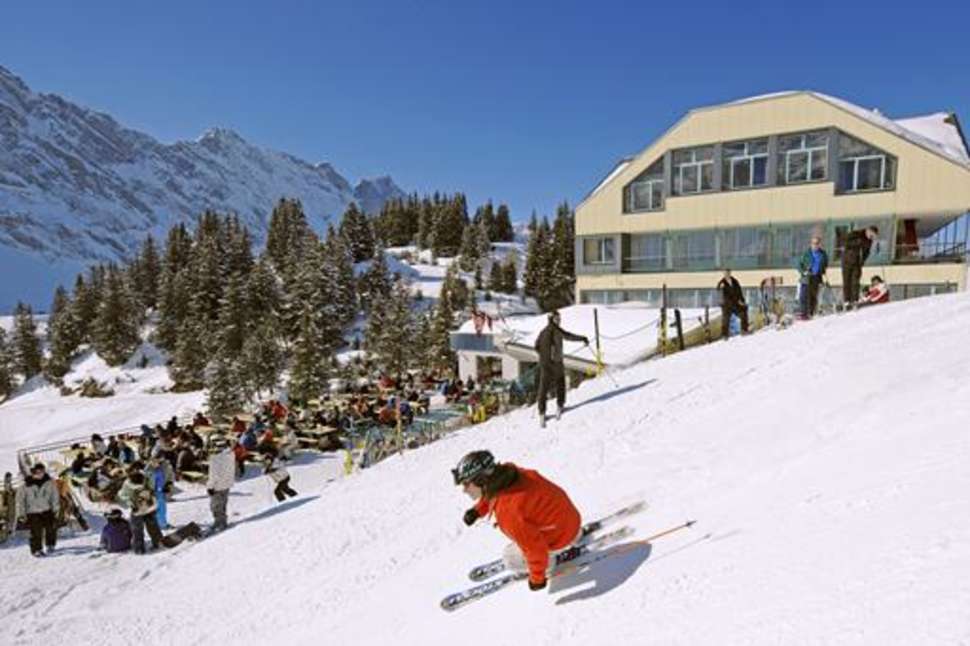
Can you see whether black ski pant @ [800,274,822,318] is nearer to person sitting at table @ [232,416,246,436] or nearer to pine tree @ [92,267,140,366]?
person sitting at table @ [232,416,246,436]

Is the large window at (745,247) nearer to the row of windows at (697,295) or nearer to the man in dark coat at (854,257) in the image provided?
the row of windows at (697,295)

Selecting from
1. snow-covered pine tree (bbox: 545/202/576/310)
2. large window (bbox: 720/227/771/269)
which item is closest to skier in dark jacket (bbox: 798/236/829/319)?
large window (bbox: 720/227/771/269)

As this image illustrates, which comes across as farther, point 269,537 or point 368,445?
point 368,445

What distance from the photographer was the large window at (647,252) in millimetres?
30578

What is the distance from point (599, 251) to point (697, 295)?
6.02 metres

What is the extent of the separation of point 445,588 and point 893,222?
89.2 ft

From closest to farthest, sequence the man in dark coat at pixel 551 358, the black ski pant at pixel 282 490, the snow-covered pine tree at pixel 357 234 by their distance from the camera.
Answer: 1. the man in dark coat at pixel 551 358
2. the black ski pant at pixel 282 490
3. the snow-covered pine tree at pixel 357 234

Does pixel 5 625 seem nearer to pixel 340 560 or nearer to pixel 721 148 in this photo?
pixel 340 560

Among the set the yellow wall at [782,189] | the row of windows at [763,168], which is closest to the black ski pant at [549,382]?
the yellow wall at [782,189]

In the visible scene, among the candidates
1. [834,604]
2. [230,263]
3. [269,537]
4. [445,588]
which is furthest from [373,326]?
[834,604]

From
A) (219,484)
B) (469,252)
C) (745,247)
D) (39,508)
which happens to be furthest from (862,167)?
(469,252)

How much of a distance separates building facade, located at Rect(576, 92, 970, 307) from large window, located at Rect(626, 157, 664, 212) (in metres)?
0.05

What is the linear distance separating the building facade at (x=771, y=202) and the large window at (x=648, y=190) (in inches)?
2.1

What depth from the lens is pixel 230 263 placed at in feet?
202
